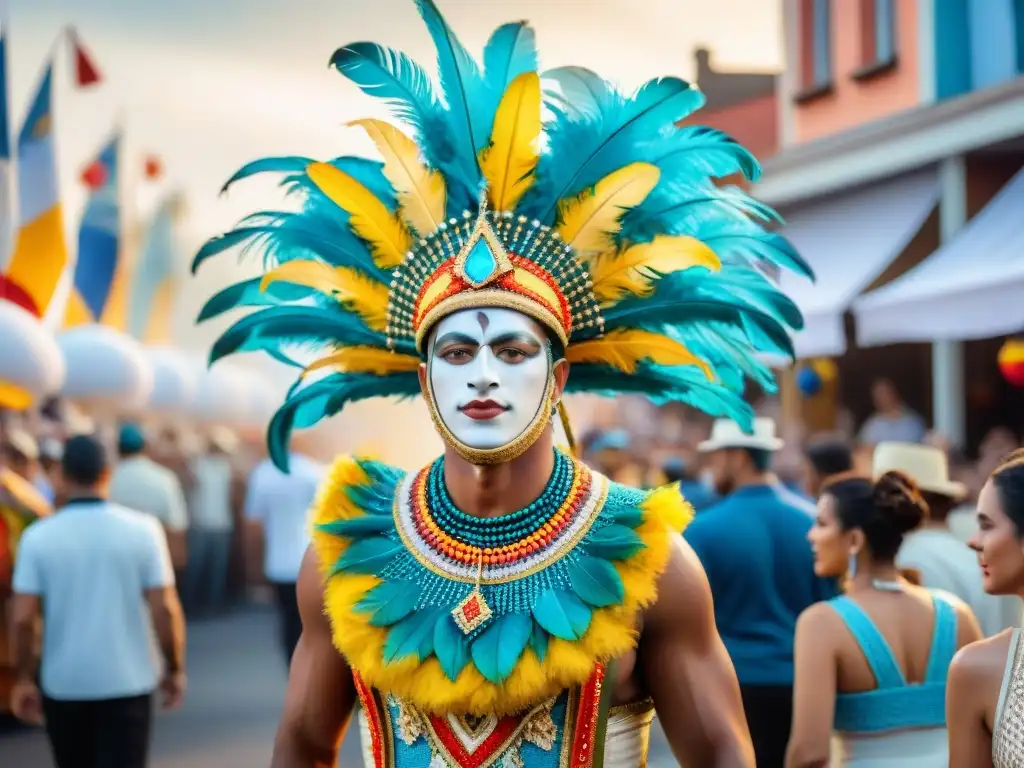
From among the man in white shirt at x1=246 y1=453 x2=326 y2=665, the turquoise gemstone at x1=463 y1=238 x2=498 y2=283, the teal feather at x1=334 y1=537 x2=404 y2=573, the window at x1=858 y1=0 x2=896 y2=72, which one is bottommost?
the man in white shirt at x1=246 y1=453 x2=326 y2=665

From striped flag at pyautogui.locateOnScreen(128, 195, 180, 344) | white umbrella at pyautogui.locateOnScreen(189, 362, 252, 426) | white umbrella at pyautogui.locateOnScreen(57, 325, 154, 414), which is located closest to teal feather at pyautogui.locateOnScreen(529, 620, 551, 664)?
white umbrella at pyautogui.locateOnScreen(57, 325, 154, 414)

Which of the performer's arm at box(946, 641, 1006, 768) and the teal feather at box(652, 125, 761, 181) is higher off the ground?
the teal feather at box(652, 125, 761, 181)

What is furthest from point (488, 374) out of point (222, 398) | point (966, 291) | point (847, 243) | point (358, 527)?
point (222, 398)

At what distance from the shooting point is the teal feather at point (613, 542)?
3131 mm

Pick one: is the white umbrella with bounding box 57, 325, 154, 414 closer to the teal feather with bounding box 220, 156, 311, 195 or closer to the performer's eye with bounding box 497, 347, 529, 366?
the teal feather with bounding box 220, 156, 311, 195

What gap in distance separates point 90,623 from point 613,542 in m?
3.59

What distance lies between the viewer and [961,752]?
9.64 feet

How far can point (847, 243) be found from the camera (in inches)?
559

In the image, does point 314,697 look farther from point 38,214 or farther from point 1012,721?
point 38,214

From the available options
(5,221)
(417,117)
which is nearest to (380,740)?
(417,117)

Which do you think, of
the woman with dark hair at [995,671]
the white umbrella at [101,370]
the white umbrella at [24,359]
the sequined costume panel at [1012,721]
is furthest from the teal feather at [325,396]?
the white umbrella at [101,370]

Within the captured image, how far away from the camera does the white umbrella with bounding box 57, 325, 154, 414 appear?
1525 centimetres

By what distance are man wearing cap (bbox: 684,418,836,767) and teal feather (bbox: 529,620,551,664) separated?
9.83ft

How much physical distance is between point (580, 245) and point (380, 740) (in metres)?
1.22
